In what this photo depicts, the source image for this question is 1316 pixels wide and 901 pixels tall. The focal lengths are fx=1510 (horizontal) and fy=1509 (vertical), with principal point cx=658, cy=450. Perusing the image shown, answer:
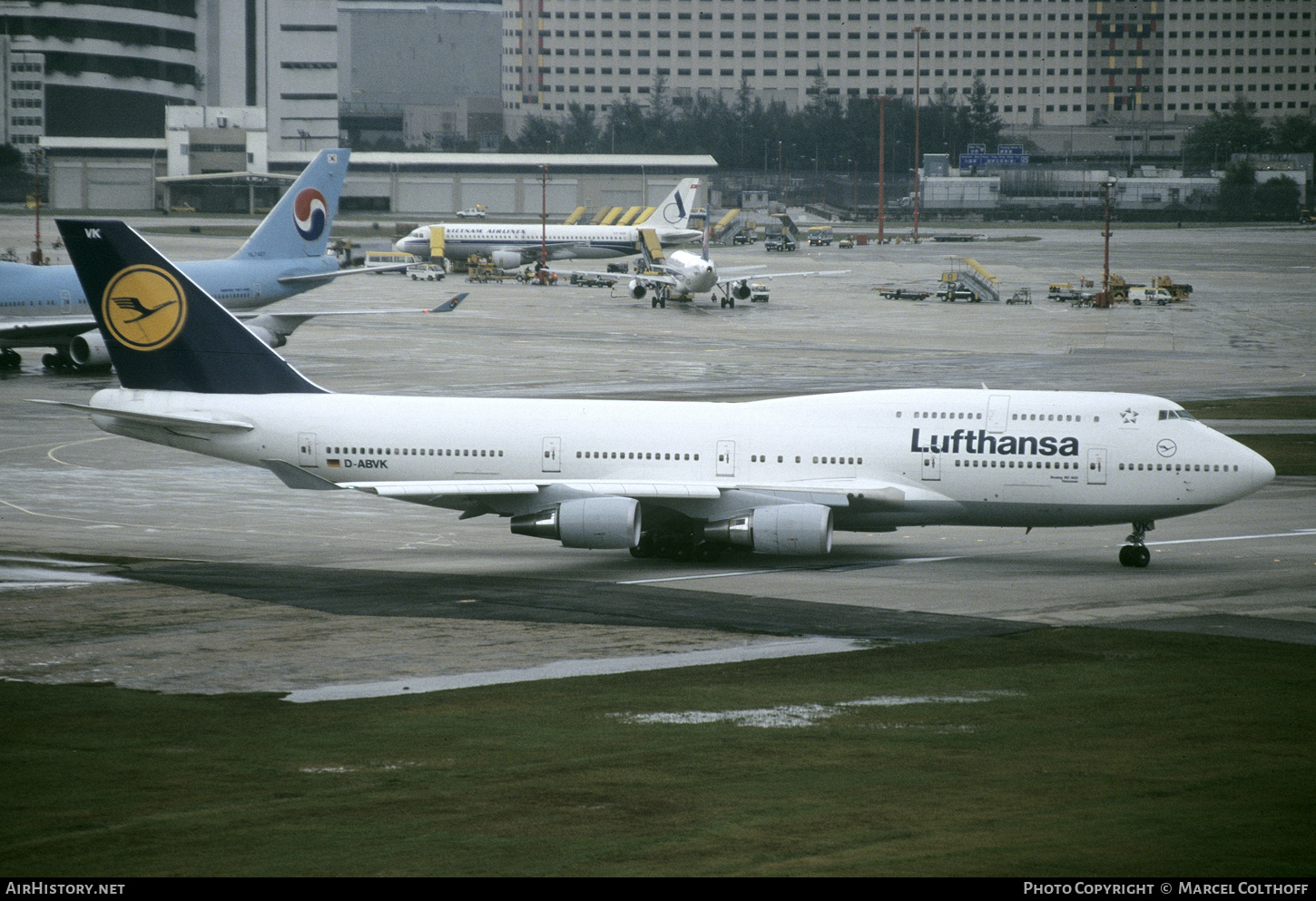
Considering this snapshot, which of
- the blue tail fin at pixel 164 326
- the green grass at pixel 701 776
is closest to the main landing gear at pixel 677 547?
the blue tail fin at pixel 164 326

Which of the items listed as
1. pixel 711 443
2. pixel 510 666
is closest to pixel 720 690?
pixel 510 666

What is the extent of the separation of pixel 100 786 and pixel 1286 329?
100043 millimetres

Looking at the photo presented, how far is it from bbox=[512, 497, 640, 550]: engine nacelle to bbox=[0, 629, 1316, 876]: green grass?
9.65 metres

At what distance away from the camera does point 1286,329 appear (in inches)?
4139

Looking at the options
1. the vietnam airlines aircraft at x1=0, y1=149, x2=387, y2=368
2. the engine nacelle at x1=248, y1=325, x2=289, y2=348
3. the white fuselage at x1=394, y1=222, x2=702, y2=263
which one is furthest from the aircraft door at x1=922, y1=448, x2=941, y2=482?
the white fuselage at x1=394, y1=222, x2=702, y2=263

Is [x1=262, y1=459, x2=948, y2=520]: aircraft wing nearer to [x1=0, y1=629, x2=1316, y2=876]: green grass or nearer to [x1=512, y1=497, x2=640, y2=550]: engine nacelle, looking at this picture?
[x1=512, y1=497, x2=640, y2=550]: engine nacelle

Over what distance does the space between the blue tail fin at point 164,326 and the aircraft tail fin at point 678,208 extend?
4437 inches

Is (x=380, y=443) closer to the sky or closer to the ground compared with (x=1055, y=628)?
closer to the sky

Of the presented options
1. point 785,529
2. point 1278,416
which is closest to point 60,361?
point 785,529

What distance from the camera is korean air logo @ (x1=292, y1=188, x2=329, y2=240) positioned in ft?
268

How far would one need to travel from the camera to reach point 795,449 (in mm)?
40812

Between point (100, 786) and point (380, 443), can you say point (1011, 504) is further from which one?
point (100, 786)

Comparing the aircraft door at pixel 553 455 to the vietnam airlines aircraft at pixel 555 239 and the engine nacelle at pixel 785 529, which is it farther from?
the vietnam airlines aircraft at pixel 555 239

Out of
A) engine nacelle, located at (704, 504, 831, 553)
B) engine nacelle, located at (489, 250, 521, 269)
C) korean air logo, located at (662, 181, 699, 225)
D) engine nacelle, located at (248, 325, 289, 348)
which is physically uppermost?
korean air logo, located at (662, 181, 699, 225)
